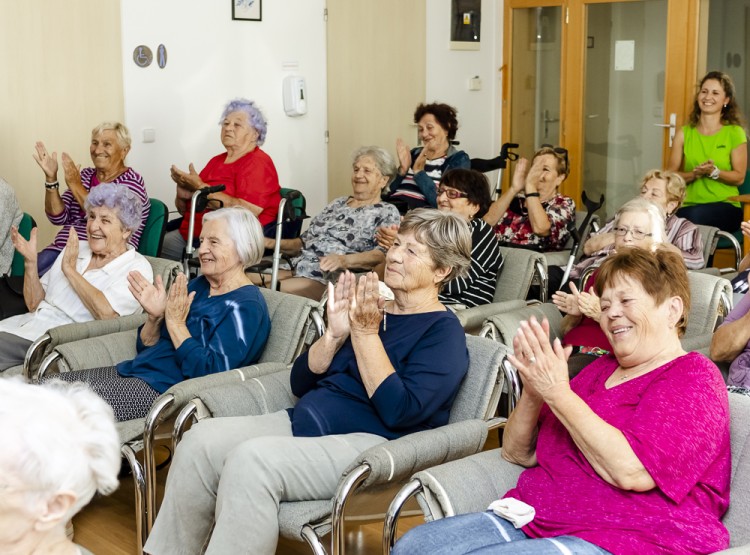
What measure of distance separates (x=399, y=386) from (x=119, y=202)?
1850mm

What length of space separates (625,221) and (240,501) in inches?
77.2

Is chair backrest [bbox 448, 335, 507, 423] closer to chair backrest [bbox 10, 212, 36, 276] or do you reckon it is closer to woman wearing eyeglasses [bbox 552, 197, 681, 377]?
woman wearing eyeglasses [bbox 552, 197, 681, 377]

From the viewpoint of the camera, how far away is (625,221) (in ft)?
12.7

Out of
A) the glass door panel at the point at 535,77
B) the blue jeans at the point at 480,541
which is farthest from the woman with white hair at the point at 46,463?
the glass door panel at the point at 535,77

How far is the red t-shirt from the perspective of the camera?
560 cm

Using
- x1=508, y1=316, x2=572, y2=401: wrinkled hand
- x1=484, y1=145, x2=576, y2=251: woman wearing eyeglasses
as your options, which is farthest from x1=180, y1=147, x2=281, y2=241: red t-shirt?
x1=508, y1=316, x2=572, y2=401: wrinkled hand

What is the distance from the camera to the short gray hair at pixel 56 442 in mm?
1602

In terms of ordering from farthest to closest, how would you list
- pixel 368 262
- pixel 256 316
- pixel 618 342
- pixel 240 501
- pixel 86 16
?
pixel 86 16 → pixel 368 262 → pixel 256 316 → pixel 240 501 → pixel 618 342

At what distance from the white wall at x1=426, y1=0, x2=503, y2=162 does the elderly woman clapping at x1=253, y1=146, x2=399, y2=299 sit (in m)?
2.63

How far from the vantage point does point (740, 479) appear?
7.39 ft

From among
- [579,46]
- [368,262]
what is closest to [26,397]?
[368,262]

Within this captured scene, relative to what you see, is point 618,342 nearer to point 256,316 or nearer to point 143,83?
point 256,316

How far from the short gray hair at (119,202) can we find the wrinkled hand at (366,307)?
164 centimetres

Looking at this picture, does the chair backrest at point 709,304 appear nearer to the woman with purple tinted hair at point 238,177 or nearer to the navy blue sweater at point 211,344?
the navy blue sweater at point 211,344
